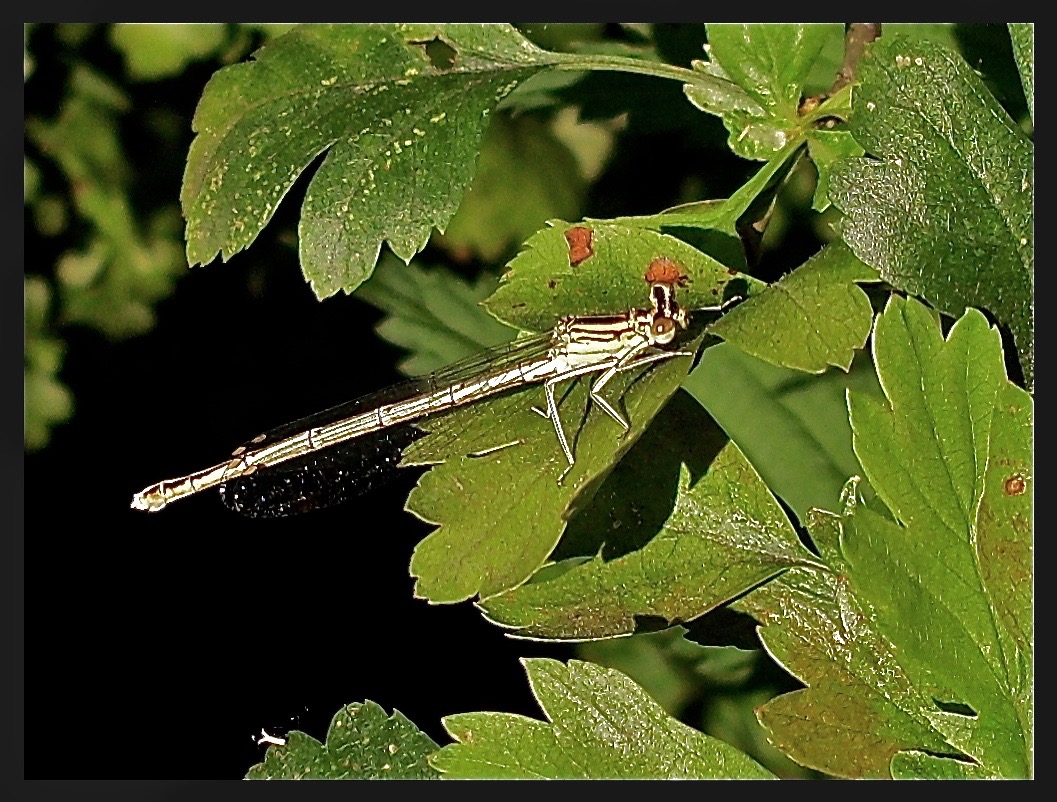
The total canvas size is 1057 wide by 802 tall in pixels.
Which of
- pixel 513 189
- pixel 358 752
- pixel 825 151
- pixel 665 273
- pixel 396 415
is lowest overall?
pixel 358 752

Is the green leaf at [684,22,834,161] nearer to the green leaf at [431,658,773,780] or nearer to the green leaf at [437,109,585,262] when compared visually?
the green leaf at [431,658,773,780]

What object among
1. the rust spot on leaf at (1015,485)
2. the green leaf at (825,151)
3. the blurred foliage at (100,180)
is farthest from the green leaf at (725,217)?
the blurred foliage at (100,180)

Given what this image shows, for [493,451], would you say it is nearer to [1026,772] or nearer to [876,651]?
[876,651]

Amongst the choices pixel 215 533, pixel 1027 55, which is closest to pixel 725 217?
pixel 1027 55

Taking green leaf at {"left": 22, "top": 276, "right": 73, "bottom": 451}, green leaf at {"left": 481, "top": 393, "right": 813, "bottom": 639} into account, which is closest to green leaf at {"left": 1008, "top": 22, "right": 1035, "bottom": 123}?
green leaf at {"left": 481, "top": 393, "right": 813, "bottom": 639}

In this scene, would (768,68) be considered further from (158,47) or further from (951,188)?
(158,47)

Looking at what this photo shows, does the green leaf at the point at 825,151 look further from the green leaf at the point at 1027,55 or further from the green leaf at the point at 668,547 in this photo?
the green leaf at the point at 668,547
